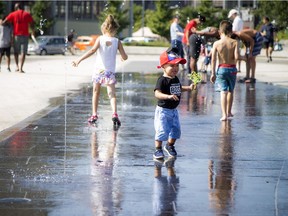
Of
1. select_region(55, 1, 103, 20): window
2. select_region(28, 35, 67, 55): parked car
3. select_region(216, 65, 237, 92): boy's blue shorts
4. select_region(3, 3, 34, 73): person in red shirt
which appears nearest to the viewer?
select_region(216, 65, 237, 92): boy's blue shorts

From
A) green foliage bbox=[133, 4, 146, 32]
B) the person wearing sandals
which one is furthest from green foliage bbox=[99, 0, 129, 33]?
the person wearing sandals

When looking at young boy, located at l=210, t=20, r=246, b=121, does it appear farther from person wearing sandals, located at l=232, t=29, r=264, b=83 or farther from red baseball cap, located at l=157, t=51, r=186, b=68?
person wearing sandals, located at l=232, t=29, r=264, b=83

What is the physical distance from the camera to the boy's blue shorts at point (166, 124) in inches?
372

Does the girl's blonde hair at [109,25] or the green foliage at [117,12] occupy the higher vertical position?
the girl's blonde hair at [109,25]

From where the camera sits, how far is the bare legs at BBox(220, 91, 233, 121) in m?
13.0

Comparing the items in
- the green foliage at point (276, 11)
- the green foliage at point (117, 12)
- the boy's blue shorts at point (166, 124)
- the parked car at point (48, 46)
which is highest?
the boy's blue shorts at point (166, 124)

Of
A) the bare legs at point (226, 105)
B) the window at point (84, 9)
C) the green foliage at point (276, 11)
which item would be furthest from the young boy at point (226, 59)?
the window at point (84, 9)

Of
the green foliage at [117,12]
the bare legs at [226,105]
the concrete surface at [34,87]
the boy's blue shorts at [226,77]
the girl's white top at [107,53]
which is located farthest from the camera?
the green foliage at [117,12]

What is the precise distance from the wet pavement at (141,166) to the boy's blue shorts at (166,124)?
0.26 meters

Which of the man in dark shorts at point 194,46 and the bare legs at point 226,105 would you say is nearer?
the bare legs at point 226,105

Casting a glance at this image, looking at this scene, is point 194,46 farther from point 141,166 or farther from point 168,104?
point 141,166

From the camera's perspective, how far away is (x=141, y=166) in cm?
870

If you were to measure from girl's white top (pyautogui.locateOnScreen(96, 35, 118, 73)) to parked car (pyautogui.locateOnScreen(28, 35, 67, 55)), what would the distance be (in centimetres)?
4173

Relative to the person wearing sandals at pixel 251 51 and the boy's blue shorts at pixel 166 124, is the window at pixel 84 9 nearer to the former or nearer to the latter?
the person wearing sandals at pixel 251 51
